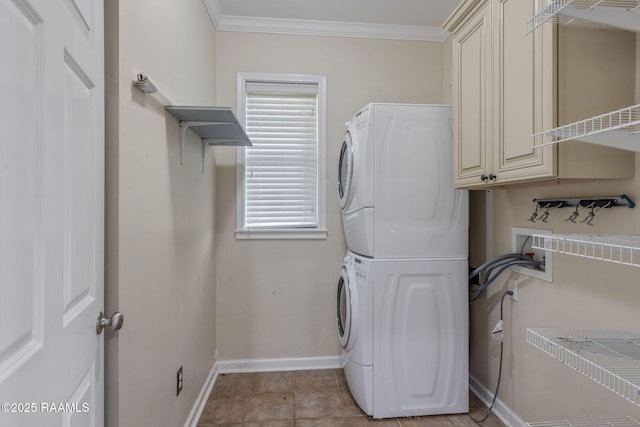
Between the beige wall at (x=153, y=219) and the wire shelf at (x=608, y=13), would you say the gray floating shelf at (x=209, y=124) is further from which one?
the wire shelf at (x=608, y=13)

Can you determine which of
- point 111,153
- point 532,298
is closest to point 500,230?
point 532,298

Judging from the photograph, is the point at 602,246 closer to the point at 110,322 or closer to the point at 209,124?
the point at 110,322

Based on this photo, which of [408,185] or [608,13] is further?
[408,185]

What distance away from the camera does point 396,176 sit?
6.11 feet

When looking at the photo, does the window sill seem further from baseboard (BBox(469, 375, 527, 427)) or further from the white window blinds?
baseboard (BBox(469, 375, 527, 427))

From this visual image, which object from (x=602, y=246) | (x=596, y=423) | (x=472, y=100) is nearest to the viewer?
(x=602, y=246)

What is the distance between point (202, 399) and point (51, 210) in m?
1.83

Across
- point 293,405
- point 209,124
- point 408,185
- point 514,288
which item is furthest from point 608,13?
point 293,405

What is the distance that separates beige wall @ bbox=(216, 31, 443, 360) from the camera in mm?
2459

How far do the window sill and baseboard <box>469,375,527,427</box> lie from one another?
1.51 meters

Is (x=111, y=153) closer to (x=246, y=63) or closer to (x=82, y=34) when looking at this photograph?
(x=82, y=34)

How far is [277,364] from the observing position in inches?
97.2

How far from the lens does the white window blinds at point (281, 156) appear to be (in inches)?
99.2

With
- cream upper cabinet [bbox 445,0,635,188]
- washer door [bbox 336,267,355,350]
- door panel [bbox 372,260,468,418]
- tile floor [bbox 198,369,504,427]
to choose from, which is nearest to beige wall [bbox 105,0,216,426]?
tile floor [bbox 198,369,504,427]
